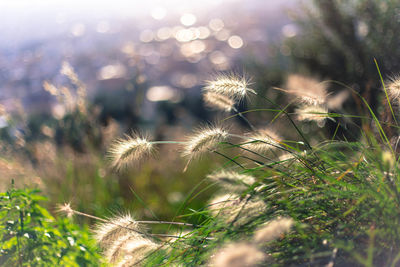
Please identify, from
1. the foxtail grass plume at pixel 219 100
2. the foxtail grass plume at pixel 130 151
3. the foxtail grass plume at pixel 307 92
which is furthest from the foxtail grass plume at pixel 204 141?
the foxtail grass plume at pixel 307 92

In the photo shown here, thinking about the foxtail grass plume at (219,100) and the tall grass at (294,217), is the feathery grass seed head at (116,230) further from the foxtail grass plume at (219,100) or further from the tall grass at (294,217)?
the foxtail grass plume at (219,100)

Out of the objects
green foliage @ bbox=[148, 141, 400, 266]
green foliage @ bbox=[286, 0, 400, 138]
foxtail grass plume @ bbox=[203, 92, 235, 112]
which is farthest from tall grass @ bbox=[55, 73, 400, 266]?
green foliage @ bbox=[286, 0, 400, 138]

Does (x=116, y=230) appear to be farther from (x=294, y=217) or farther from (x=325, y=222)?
(x=325, y=222)

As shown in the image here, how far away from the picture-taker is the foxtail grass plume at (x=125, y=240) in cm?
144

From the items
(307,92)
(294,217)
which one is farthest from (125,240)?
(307,92)

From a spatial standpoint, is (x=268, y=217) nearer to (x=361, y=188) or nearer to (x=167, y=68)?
(x=361, y=188)

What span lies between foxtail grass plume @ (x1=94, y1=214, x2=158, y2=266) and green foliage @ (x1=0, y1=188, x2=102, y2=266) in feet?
0.93

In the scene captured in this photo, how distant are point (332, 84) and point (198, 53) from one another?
13.4 metres

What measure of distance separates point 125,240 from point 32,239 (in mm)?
483

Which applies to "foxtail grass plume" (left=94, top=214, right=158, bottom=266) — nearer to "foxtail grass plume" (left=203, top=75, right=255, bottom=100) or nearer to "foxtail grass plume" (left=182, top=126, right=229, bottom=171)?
"foxtail grass plume" (left=182, top=126, right=229, bottom=171)

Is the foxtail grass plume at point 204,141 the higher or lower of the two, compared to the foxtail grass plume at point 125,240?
higher

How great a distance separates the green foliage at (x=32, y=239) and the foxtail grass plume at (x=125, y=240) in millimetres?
284

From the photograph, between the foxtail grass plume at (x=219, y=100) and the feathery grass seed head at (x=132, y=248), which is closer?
the feathery grass seed head at (x=132, y=248)

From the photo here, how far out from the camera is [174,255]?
4.97ft
